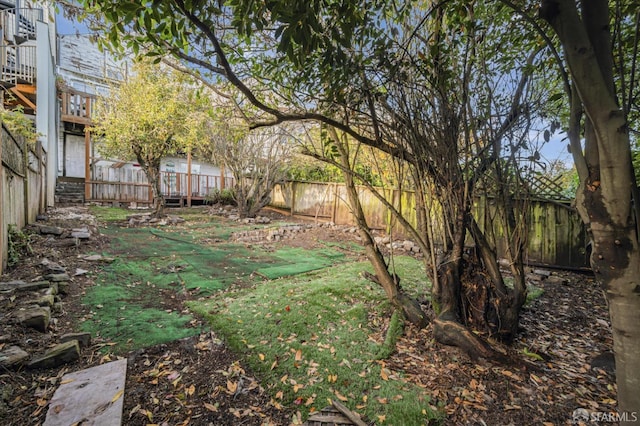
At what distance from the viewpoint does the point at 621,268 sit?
1.25 metres

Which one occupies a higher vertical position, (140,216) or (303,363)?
(140,216)

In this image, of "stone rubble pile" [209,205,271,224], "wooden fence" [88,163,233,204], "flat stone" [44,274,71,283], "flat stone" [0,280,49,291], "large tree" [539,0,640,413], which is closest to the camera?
"large tree" [539,0,640,413]

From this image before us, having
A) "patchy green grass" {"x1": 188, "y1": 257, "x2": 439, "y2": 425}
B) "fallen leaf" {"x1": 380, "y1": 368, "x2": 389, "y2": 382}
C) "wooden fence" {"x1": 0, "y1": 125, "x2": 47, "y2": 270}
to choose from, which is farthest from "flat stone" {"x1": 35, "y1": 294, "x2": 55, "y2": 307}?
"fallen leaf" {"x1": 380, "y1": 368, "x2": 389, "y2": 382}

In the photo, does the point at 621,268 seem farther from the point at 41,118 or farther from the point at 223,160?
the point at 41,118

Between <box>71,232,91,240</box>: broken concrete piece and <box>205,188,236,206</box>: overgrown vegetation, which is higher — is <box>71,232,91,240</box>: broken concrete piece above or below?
below

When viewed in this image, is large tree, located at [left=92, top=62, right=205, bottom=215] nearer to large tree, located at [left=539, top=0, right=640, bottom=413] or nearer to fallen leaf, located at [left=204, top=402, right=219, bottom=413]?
fallen leaf, located at [left=204, top=402, right=219, bottom=413]

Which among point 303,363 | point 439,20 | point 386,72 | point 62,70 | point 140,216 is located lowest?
point 303,363

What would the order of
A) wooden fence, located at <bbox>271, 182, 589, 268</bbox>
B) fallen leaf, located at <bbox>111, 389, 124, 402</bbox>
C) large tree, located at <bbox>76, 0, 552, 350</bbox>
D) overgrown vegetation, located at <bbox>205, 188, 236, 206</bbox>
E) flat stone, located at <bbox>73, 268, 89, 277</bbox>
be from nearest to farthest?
fallen leaf, located at <bbox>111, 389, 124, 402</bbox>, large tree, located at <bbox>76, 0, 552, 350</bbox>, wooden fence, located at <bbox>271, 182, 589, 268</bbox>, flat stone, located at <bbox>73, 268, 89, 277</bbox>, overgrown vegetation, located at <bbox>205, 188, 236, 206</bbox>

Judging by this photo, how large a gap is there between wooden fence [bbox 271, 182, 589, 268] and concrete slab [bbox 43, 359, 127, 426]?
89.9 inches

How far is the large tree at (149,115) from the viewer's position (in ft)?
25.4

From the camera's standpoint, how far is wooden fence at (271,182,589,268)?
10.8 ft

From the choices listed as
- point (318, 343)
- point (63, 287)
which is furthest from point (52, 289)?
point (318, 343)

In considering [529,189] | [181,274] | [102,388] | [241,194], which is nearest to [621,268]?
[529,189]

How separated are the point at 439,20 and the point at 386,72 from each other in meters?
0.55
